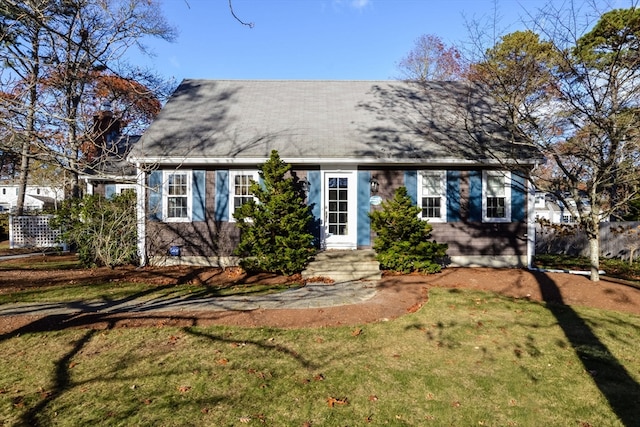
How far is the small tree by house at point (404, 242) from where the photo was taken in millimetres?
10297

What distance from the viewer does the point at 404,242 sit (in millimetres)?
10312

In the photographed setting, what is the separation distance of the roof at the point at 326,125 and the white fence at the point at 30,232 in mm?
10379

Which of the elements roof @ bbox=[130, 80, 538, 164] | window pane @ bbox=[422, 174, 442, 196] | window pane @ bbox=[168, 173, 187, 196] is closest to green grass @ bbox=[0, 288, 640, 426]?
roof @ bbox=[130, 80, 538, 164]

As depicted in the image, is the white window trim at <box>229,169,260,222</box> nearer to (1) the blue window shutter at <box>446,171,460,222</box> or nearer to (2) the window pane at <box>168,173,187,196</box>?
(2) the window pane at <box>168,173,187,196</box>

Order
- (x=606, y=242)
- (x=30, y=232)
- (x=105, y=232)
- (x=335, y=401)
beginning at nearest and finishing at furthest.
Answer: (x=335, y=401) → (x=105, y=232) → (x=606, y=242) → (x=30, y=232)

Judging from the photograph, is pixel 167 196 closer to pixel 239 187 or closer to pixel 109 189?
pixel 239 187

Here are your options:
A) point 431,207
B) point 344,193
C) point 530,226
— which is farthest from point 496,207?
point 344,193

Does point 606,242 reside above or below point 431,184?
below

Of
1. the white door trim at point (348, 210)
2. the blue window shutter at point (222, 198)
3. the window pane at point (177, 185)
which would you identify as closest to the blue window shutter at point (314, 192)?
the white door trim at point (348, 210)

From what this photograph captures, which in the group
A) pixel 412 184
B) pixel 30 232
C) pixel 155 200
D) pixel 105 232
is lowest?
pixel 30 232

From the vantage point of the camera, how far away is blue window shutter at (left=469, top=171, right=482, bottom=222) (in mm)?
11797

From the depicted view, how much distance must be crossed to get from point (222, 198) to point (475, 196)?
7.70 metres

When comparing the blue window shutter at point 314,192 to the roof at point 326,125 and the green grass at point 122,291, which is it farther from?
the green grass at point 122,291

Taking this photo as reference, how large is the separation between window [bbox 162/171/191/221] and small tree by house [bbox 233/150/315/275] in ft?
6.56
